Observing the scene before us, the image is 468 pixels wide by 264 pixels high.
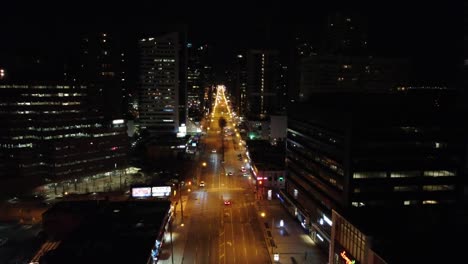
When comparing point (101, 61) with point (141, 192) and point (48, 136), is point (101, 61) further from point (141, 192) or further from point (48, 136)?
point (141, 192)

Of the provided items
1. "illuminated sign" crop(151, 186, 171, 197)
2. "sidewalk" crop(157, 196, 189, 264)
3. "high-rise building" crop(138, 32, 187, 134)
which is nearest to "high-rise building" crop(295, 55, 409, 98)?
"high-rise building" crop(138, 32, 187, 134)

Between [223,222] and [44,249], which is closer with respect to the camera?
[44,249]

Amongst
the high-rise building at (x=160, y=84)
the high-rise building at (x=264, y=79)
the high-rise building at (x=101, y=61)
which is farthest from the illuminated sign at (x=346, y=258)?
the high-rise building at (x=264, y=79)

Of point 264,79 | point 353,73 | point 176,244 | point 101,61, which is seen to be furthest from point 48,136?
point 264,79

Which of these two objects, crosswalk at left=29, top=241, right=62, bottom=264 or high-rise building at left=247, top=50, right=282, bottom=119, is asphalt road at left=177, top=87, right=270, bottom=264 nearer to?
crosswalk at left=29, top=241, right=62, bottom=264

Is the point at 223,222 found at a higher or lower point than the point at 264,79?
lower

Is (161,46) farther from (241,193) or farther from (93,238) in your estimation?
(93,238)

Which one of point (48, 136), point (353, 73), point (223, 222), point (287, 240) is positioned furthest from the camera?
point (353, 73)

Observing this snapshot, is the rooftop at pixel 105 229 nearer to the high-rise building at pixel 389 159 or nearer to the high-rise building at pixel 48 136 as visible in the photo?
the high-rise building at pixel 389 159
